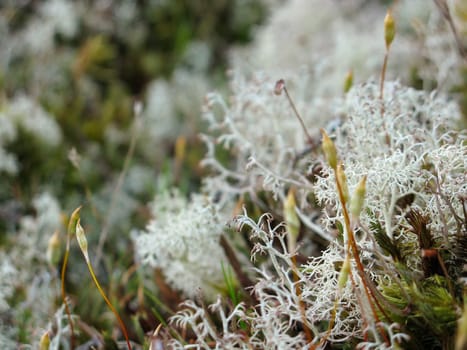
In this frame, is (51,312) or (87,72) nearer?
(51,312)

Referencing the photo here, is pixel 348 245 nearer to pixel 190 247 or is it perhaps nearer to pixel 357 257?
pixel 357 257

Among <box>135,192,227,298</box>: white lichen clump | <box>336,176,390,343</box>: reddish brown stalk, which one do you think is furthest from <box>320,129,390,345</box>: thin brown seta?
<box>135,192,227,298</box>: white lichen clump

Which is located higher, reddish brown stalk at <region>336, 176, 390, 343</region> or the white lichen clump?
the white lichen clump

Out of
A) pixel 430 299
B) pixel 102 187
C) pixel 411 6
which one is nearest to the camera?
pixel 430 299

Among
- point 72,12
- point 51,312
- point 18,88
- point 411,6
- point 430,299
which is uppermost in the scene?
point 72,12

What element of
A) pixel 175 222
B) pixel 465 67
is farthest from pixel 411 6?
pixel 175 222

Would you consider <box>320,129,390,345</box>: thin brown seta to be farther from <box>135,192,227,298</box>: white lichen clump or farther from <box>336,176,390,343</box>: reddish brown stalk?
<box>135,192,227,298</box>: white lichen clump

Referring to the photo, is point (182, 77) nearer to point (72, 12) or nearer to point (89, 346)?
point (72, 12)

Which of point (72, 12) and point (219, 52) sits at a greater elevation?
point (72, 12)

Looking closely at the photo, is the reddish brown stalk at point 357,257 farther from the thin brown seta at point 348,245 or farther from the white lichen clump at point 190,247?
the white lichen clump at point 190,247
